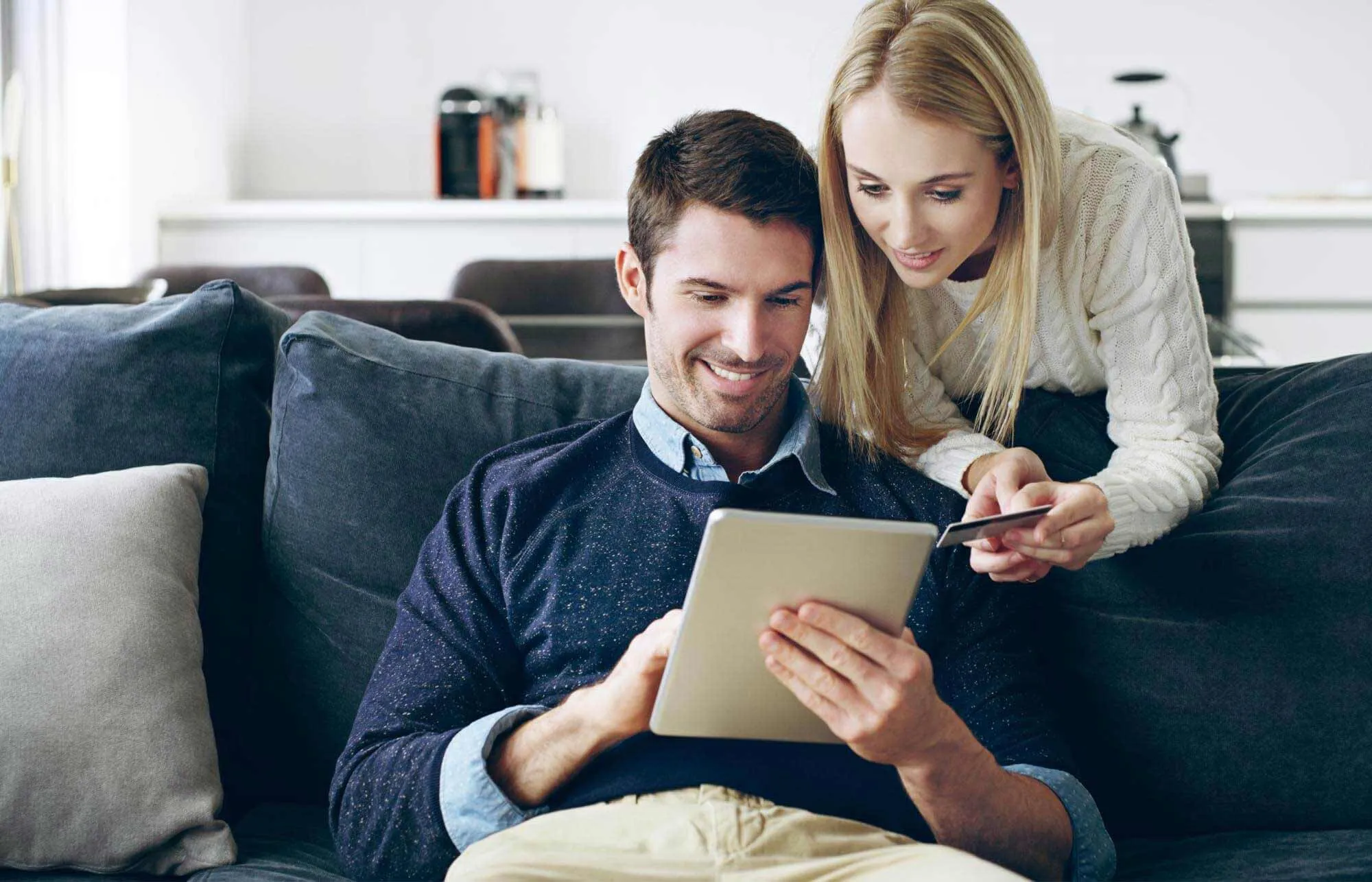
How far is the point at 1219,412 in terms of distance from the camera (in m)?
1.65

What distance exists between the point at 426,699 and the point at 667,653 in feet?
1.08

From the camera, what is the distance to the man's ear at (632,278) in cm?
150

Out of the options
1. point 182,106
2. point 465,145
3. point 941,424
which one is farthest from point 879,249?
point 182,106

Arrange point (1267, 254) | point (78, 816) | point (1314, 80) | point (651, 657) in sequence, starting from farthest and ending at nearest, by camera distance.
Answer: point (1314, 80), point (1267, 254), point (78, 816), point (651, 657)

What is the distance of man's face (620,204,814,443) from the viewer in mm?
1396

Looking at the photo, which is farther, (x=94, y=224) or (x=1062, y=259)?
(x=94, y=224)

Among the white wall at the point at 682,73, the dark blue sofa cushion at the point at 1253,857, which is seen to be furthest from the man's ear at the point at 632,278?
the white wall at the point at 682,73

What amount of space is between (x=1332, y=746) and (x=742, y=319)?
0.76 m

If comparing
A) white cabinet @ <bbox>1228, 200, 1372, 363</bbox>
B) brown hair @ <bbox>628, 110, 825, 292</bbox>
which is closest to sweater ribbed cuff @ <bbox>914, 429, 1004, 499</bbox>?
brown hair @ <bbox>628, 110, 825, 292</bbox>

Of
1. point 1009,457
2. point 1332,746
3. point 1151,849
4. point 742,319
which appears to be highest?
point 742,319

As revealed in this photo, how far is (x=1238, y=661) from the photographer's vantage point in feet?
4.64

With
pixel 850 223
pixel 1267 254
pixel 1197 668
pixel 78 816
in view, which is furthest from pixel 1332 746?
pixel 1267 254

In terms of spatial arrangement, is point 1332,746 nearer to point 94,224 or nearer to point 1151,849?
point 1151,849

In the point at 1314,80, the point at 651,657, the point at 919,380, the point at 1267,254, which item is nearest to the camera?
the point at 651,657
